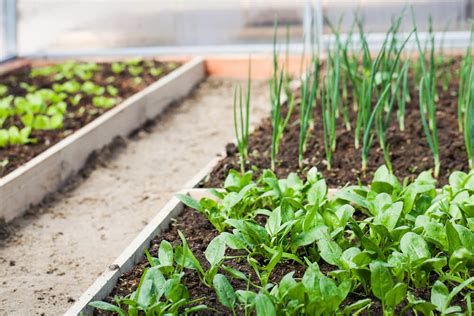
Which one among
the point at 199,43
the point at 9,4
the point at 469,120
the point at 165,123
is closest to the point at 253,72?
the point at 199,43

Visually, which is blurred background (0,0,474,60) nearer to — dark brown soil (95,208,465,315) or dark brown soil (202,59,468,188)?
dark brown soil (202,59,468,188)

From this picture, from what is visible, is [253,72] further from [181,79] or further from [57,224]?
[57,224]

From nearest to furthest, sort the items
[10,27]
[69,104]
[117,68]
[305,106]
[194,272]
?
[194,272] → [305,106] → [69,104] → [117,68] → [10,27]

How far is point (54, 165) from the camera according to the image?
3721mm

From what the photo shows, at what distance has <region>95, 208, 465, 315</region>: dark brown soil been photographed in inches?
84.4

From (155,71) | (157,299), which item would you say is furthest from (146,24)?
(157,299)

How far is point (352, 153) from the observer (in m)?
3.38

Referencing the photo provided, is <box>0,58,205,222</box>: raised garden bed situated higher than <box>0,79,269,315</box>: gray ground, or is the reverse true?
<box>0,58,205,222</box>: raised garden bed

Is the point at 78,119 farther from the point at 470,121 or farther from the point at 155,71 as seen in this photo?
the point at 470,121

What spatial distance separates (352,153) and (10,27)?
3374 millimetres

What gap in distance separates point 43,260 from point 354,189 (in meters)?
1.22

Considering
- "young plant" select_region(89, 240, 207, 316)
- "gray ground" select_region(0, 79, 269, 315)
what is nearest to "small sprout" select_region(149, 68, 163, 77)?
"gray ground" select_region(0, 79, 269, 315)

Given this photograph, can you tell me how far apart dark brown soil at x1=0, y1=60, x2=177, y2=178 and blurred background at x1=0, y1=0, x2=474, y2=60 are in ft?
1.18

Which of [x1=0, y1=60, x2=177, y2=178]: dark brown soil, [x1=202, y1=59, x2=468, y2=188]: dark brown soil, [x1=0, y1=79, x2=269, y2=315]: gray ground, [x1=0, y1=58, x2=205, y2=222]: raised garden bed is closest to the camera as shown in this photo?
[x1=0, y1=79, x2=269, y2=315]: gray ground
